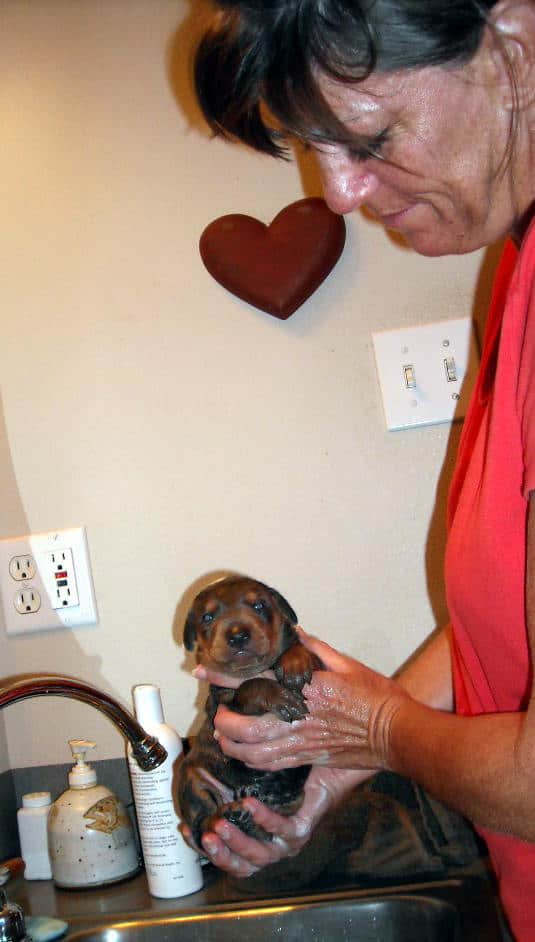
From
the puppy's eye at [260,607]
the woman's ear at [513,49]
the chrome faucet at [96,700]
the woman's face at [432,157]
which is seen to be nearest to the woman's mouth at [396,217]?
the woman's face at [432,157]

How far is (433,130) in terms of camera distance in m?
0.74

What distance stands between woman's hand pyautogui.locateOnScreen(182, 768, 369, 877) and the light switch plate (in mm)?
472

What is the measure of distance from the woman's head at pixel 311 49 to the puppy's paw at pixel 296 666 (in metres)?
0.50

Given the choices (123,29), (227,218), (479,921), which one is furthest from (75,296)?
(479,921)

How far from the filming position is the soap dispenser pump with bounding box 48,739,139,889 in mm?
1131

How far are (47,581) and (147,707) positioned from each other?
0.24 metres

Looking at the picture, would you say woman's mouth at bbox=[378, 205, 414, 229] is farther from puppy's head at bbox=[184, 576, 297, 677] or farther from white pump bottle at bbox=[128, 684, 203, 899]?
white pump bottle at bbox=[128, 684, 203, 899]

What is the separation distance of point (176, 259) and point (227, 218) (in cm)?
9

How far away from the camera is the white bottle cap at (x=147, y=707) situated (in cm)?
114

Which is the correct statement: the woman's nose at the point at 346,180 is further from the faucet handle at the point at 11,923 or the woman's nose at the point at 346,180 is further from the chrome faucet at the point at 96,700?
the faucet handle at the point at 11,923

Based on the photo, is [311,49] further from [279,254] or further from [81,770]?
[81,770]

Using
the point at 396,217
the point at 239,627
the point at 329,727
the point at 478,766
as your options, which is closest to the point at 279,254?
the point at 396,217

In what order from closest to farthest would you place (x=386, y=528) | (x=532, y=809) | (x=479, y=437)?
(x=532, y=809) < (x=479, y=437) < (x=386, y=528)

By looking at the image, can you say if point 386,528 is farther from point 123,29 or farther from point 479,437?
point 123,29
